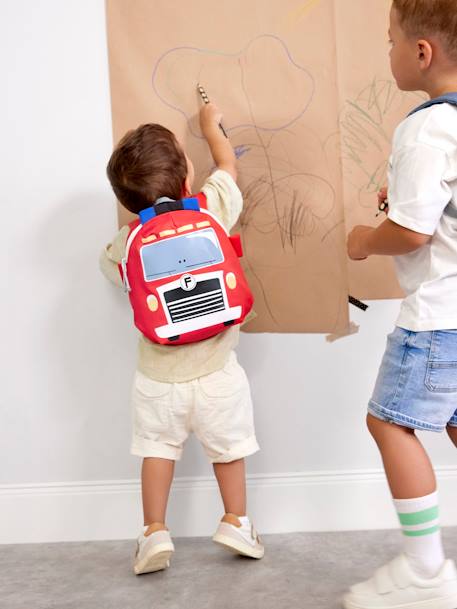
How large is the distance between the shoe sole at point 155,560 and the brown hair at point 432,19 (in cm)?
112

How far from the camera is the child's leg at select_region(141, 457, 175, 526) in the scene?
5.61 ft

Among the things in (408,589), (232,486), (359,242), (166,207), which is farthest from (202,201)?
(408,589)

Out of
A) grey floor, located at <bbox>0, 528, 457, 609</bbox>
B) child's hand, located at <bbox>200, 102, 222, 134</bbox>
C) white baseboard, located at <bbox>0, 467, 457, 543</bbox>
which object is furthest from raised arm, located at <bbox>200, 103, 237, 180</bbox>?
grey floor, located at <bbox>0, 528, 457, 609</bbox>

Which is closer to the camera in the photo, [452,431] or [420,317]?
[420,317]

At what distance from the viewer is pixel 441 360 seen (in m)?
1.31

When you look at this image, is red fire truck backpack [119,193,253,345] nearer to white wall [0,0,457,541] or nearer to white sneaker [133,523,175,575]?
white wall [0,0,457,541]

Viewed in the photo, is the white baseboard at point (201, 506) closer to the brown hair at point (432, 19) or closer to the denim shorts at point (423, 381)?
the denim shorts at point (423, 381)

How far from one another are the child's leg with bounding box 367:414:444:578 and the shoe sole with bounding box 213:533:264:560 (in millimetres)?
450

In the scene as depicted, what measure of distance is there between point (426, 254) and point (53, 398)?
3.41 ft

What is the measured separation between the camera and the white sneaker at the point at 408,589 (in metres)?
1.31

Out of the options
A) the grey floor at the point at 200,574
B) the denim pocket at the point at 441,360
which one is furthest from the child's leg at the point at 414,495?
the grey floor at the point at 200,574

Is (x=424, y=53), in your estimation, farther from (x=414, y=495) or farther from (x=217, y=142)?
(x=414, y=495)

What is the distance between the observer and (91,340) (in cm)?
191

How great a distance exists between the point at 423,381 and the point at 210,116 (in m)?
0.85
